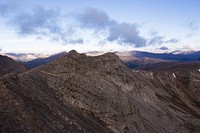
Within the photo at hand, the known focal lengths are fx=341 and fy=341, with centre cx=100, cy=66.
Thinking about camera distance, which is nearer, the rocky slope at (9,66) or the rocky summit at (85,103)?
the rocky summit at (85,103)

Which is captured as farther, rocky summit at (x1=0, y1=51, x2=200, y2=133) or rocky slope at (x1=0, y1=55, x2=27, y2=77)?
rocky slope at (x1=0, y1=55, x2=27, y2=77)

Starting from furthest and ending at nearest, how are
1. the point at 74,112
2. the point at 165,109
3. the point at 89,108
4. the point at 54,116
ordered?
the point at 165,109 → the point at 89,108 → the point at 74,112 → the point at 54,116

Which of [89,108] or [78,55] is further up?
[78,55]

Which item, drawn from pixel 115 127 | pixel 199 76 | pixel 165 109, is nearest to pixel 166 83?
pixel 199 76

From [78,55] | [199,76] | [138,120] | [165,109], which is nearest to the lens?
[138,120]

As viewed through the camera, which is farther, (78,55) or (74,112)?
(78,55)

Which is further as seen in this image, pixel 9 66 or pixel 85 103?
pixel 9 66

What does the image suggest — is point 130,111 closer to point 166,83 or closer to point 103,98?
point 103,98

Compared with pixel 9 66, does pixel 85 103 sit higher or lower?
higher
